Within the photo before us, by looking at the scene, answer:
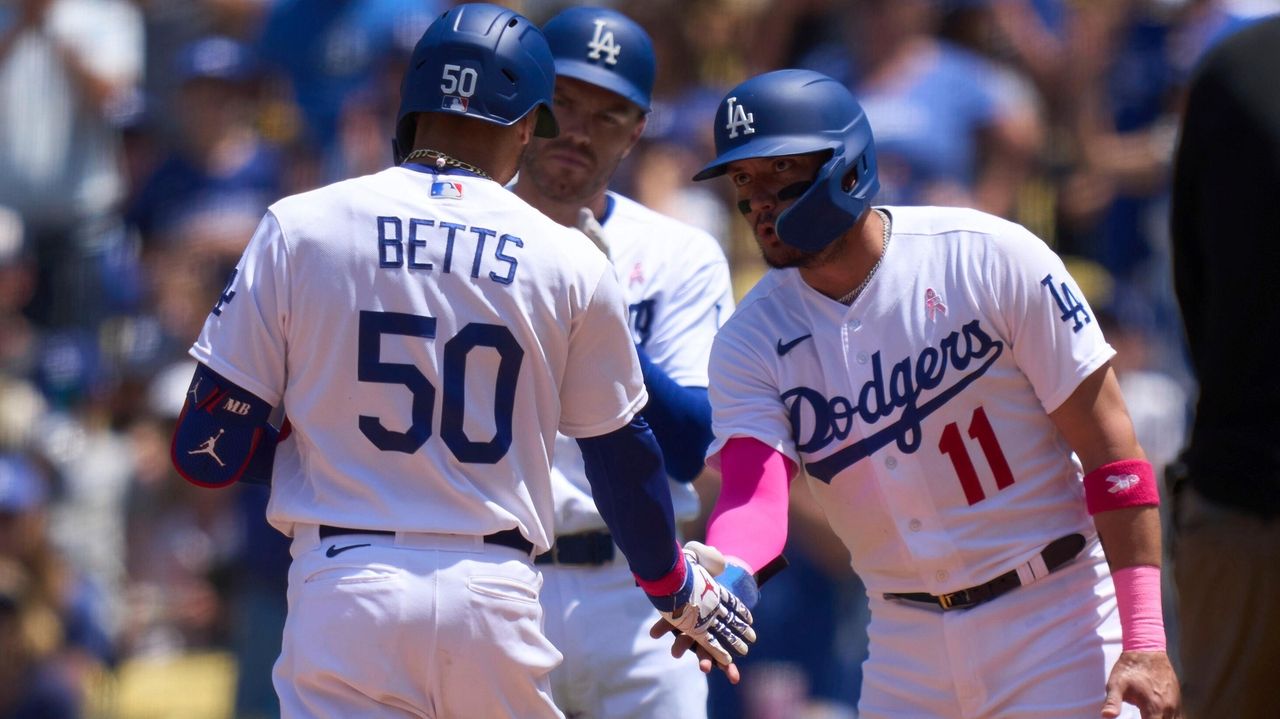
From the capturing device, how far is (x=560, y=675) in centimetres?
489

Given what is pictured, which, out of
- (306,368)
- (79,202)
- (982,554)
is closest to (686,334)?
(982,554)

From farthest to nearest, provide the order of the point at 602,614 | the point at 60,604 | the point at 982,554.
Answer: the point at 60,604, the point at 602,614, the point at 982,554

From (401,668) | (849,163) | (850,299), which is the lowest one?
(401,668)

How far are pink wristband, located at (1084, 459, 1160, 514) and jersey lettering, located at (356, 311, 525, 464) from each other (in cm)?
142

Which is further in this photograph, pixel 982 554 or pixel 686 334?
pixel 686 334

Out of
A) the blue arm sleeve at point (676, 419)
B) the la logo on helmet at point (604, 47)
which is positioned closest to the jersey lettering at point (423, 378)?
the blue arm sleeve at point (676, 419)

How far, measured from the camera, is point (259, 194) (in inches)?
356

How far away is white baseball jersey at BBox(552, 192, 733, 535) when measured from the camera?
16.2ft

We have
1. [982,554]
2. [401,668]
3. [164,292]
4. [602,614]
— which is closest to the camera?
[401,668]

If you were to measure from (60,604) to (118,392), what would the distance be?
136cm

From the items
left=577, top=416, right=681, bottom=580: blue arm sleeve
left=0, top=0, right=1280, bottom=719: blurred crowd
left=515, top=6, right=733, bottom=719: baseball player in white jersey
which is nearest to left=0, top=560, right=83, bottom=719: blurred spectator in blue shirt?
left=0, top=0, right=1280, bottom=719: blurred crowd

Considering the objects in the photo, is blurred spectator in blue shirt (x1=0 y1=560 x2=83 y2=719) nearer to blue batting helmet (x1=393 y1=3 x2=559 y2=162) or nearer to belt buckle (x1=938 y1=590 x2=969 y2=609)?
blue batting helmet (x1=393 y1=3 x2=559 y2=162)

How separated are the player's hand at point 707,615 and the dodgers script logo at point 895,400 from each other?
427 millimetres

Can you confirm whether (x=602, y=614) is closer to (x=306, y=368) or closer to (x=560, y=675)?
(x=560, y=675)
